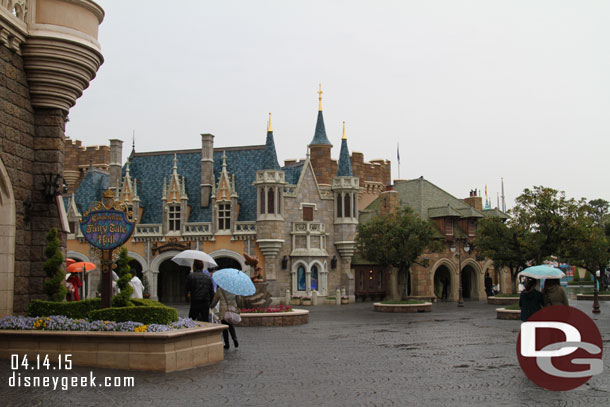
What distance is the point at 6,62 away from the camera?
42.0 ft

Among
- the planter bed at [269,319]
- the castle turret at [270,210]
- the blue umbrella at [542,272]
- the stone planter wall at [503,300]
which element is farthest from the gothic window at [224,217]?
the blue umbrella at [542,272]

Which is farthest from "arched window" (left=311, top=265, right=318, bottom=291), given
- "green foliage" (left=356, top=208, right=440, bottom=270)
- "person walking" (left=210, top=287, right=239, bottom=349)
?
"person walking" (left=210, top=287, right=239, bottom=349)

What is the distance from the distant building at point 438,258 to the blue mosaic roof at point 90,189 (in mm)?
18623

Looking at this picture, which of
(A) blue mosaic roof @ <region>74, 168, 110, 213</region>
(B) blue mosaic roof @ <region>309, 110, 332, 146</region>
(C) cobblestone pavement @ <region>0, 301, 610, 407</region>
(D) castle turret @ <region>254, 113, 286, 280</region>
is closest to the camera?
(C) cobblestone pavement @ <region>0, 301, 610, 407</region>

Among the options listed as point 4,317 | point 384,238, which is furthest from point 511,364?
point 384,238

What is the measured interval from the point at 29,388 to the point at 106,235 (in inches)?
158

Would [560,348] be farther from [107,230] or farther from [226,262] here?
[226,262]

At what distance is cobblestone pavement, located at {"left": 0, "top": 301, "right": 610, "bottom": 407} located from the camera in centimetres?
912

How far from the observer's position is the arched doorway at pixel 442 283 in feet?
153

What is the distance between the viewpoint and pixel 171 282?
147 feet

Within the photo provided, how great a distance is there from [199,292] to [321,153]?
31964mm

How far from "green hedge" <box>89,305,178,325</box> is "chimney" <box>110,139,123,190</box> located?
114ft

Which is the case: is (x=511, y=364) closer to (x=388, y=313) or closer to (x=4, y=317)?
(x=4, y=317)

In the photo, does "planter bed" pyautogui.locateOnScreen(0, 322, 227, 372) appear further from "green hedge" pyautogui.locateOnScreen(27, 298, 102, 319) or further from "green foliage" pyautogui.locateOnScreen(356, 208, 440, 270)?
"green foliage" pyautogui.locateOnScreen(356, 208, 440, 270)
